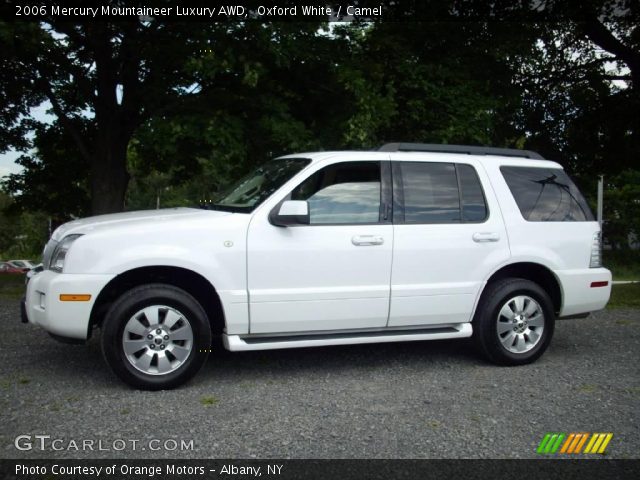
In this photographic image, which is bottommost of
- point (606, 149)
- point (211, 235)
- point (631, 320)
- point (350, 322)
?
point (631, 320)

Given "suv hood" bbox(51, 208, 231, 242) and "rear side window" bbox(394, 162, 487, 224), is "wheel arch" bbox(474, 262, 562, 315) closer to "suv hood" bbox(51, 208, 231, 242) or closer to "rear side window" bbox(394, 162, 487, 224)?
"rear side window" bbox(394, 162, 487, 224)

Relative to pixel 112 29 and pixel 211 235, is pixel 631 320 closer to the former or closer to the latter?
pixel 211 235

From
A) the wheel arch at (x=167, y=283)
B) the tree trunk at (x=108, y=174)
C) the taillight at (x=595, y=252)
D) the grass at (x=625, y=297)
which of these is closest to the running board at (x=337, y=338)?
the wheel arch at (x=167, y=283)

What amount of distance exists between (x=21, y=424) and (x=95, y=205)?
9.97 meters

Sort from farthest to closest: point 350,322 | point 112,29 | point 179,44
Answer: point 112,29 → point 179,44 → point 350,322

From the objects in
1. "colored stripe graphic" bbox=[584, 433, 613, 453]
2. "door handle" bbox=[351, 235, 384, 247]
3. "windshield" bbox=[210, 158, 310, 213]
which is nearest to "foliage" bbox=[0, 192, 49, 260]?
"windshield" bbox=[210, 158, 310, 213]

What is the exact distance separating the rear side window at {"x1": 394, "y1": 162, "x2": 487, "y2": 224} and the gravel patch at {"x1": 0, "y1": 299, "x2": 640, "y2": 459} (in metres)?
1.38

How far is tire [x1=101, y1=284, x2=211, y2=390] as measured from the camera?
5332 millimetres

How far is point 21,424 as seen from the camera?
4609mm

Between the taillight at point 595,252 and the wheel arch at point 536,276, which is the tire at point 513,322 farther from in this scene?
the taillight at point 595,252

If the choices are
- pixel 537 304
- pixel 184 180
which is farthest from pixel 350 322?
pixel 184 180

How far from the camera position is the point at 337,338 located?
19.1 feet

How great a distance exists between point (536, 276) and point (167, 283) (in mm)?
3497

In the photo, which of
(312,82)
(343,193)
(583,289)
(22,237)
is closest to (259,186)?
(343,193)
